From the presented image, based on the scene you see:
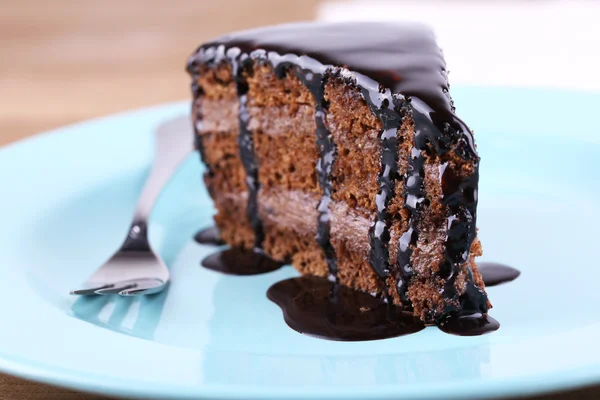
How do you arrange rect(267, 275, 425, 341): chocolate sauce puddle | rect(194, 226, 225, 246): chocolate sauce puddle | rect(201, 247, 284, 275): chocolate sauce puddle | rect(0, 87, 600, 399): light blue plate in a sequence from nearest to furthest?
rect(0, 87, 600, 399): light blue plate, rect(267, 275, 425, 341): chocolate sauce puddle, rect(201, 247, 284, 275): chocolate sauce puddle, rect(194, 226, 225, 246): chocolate sauce puddle

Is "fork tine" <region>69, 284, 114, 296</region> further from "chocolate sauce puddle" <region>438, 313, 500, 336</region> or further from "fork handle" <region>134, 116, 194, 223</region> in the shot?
"chocolate sauce puddle" <region>438, 313, 500, 336</region>

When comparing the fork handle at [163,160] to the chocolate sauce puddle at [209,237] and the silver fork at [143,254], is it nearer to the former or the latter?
the silver fork at [143,254]

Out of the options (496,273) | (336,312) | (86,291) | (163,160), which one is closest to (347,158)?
(336,312)

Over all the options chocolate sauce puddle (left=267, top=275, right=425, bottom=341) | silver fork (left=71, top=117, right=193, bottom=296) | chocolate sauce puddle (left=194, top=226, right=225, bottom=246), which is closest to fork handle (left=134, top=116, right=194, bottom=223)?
silver fork (left=71, top=117, right=193, bottom=296)

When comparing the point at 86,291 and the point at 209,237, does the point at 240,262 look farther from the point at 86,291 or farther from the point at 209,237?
the point at 86,291

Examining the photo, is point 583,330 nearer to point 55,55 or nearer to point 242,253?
point 242,253

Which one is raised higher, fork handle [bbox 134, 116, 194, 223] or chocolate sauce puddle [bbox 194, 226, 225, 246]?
fork handle [bbox 134, 116, 194, 223]

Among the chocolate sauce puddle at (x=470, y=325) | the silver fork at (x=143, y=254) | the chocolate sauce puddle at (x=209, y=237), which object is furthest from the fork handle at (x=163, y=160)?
the chocolate sauce puddle at (x=470, y=325)

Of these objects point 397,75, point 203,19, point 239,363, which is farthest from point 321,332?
point 203,19
